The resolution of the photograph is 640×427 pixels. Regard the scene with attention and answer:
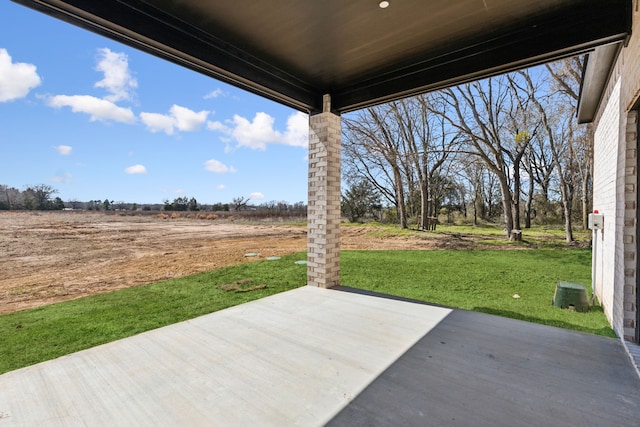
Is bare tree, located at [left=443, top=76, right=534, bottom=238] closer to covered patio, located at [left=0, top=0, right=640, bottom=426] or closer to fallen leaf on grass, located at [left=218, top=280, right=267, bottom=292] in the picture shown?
covered patio, located at [left=0, top=0, right=640, bottom=426]

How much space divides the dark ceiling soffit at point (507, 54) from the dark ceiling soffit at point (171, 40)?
1.21 meters

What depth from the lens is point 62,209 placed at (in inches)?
202

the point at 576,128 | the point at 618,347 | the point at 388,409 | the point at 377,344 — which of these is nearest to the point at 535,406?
the point at 388,409

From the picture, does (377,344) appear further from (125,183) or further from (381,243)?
(381,243)

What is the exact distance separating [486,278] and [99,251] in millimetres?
7580

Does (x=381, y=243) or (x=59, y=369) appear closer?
(x=59, y=369)

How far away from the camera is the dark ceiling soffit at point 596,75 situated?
101 inches

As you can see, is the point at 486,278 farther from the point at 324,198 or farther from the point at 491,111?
the point at 491,111

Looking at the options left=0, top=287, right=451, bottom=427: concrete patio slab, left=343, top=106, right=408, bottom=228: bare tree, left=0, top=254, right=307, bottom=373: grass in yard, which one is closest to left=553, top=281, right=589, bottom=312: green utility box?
left=0, top=287, right=451, bottom=427: concrete patio slab

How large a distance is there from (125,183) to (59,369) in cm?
439

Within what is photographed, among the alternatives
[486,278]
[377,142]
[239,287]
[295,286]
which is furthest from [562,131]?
[239,287]

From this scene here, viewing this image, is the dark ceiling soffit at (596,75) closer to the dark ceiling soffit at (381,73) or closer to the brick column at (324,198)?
the dark ceiling soffit at (381,73)

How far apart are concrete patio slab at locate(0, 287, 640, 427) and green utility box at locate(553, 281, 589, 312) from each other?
1.50 m

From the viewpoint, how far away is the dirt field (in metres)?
4.61
